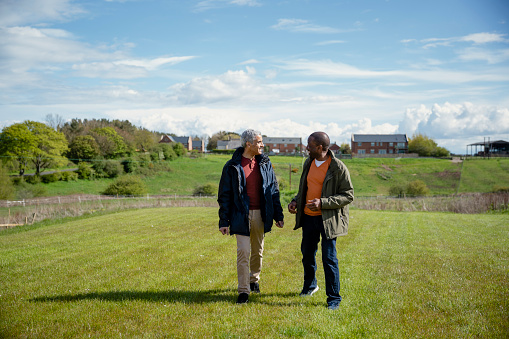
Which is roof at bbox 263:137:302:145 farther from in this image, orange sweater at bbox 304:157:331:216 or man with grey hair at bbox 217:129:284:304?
orange sweater at bbox 304:157:331:216

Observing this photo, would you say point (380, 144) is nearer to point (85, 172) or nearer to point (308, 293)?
point (85, 172)

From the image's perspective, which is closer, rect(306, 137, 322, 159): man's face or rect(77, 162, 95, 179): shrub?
rect(306, 137, 322, 159): man's face

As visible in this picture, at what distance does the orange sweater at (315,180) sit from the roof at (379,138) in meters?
101

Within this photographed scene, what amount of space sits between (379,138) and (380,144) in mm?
1966

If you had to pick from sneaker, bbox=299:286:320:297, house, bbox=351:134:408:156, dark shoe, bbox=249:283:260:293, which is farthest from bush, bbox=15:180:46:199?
house, bbox=351:134:408:156

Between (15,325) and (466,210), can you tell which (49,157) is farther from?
(15,325)

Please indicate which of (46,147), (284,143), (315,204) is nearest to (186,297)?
(315,204)

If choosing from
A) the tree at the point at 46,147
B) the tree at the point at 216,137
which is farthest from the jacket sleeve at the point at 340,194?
the tree at the point at 216,137

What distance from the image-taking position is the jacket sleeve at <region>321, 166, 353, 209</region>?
5316mm

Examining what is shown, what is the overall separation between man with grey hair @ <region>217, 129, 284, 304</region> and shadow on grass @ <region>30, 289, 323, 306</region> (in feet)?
1.22

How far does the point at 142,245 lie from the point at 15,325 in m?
5.81

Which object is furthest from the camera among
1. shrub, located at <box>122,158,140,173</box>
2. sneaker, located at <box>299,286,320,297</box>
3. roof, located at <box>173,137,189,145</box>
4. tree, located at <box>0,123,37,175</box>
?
roof, located at <box>173,137,189,145</box>

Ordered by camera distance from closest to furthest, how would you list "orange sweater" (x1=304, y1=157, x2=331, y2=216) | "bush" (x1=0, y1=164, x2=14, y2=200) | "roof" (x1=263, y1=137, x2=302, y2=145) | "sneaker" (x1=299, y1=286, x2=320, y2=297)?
1. "orange sweater" (x1=304, y1=157, x2=331, y2=216)
2. "sneaker" (x1=299, y1=286, x2=320, y2=297)
3. "bush" (x1=0, y1=164, x2=14, y2=200)
4. "roof" (x1=263, y1=137, x2=302, y2=145)

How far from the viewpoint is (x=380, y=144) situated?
103m
